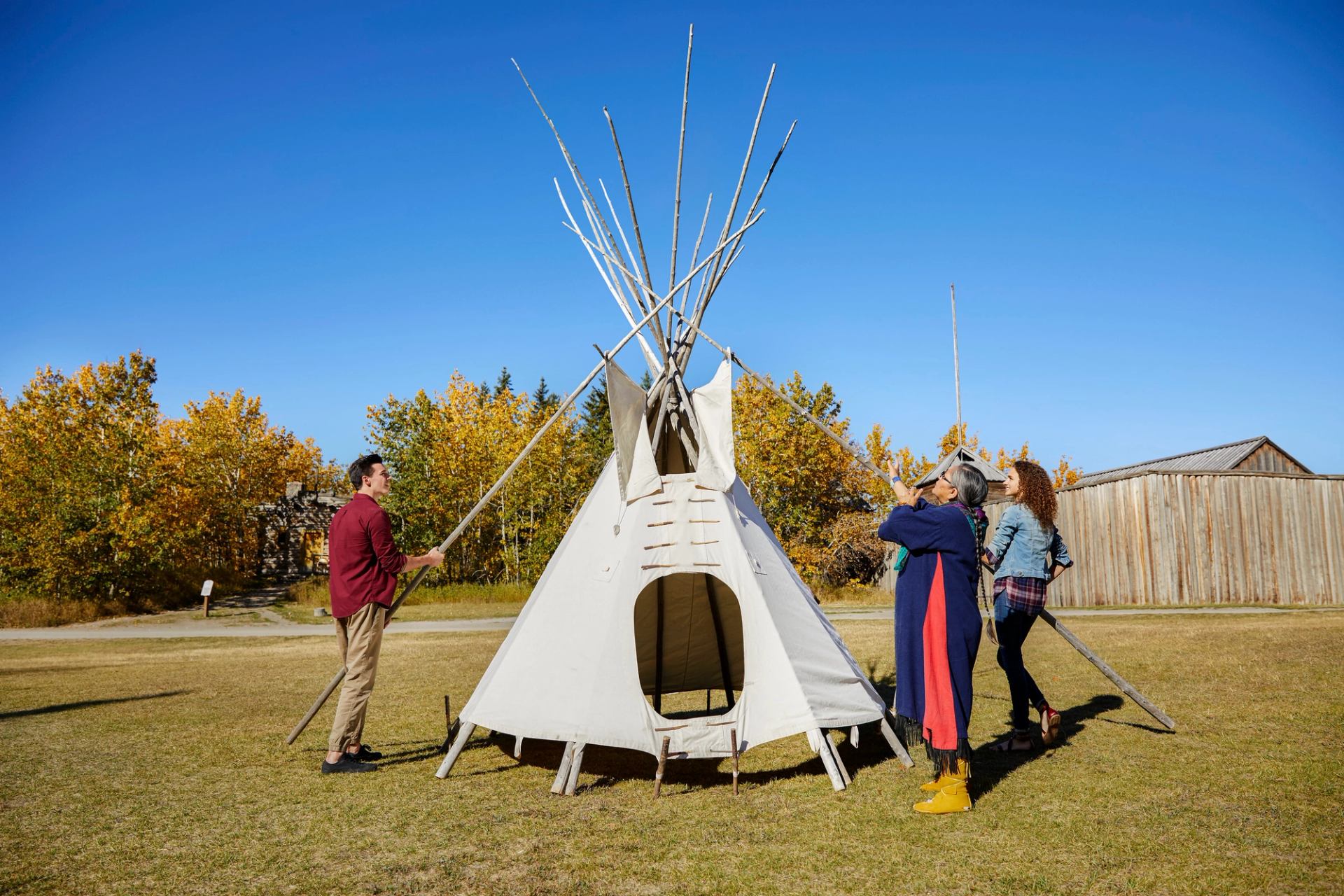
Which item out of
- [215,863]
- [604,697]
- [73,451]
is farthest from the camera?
[73,451]

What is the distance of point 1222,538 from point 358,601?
16.5 meters

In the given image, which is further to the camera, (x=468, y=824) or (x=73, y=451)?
(x=73, y=451)

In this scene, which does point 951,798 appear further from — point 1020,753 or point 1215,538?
point 1215,538

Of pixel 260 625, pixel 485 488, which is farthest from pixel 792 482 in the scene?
pixel 260 625

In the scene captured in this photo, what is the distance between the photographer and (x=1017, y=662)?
5.86 meters

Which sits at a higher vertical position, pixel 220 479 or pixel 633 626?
pixel 220 479

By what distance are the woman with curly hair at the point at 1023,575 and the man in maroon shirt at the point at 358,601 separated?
3881 mm

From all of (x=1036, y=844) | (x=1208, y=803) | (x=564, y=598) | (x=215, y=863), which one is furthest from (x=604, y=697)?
(x=1208, y=803)

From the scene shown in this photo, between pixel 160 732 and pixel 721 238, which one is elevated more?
pixel 721 238

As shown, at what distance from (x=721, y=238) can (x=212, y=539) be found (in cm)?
3420

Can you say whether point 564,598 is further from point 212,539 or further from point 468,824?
point 212,539

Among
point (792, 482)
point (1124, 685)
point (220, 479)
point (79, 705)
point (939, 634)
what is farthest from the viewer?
point (220, 479)

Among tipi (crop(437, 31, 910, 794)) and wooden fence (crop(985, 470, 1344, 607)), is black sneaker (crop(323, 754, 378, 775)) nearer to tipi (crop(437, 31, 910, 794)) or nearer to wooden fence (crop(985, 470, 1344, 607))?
tipi (crop(437, 31, 910, 794))

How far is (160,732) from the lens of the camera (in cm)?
716
